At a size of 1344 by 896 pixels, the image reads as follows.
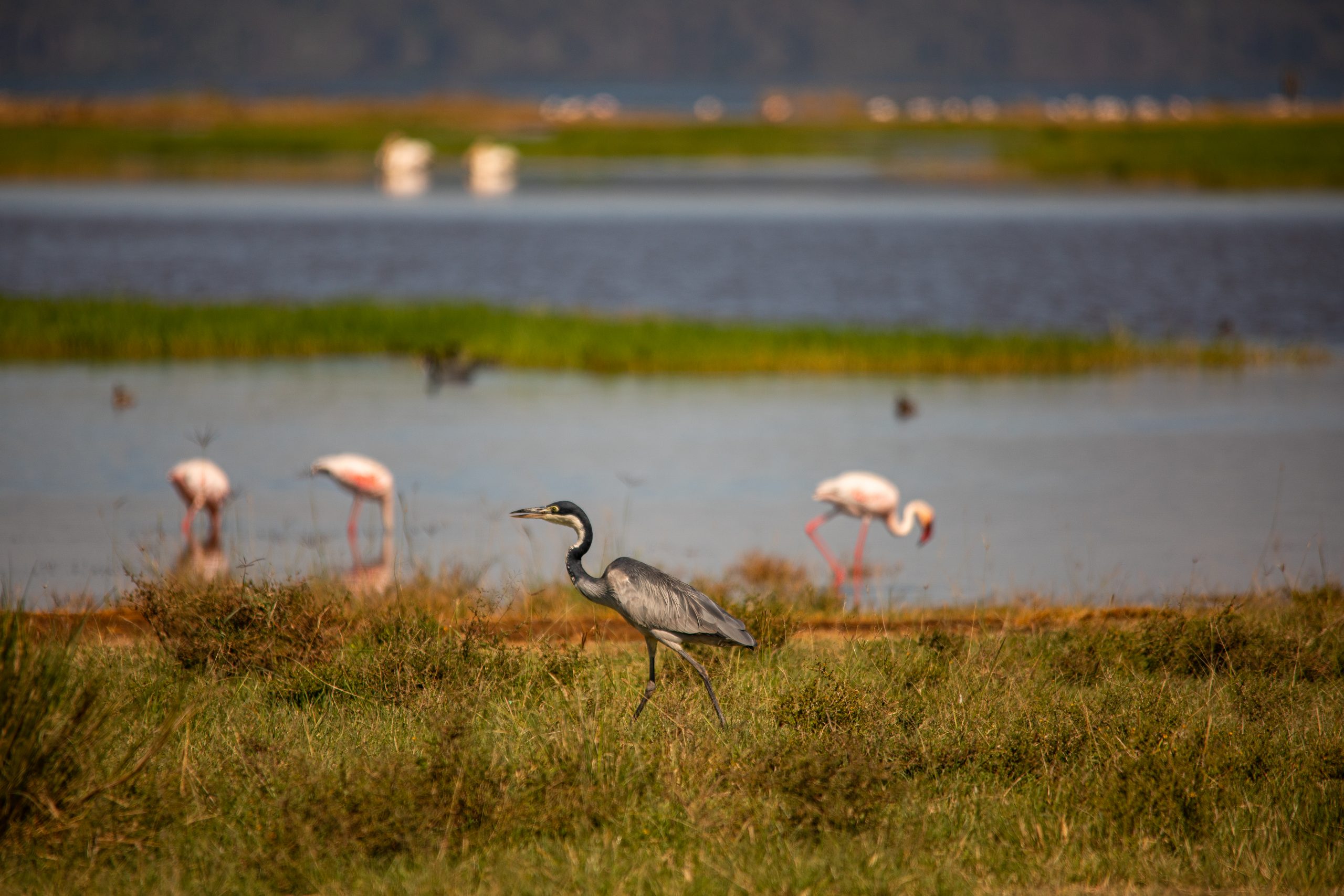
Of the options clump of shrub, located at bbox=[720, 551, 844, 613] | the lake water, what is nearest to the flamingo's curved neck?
clump of shrub, located at bbox=[720, 551, 844, 613]

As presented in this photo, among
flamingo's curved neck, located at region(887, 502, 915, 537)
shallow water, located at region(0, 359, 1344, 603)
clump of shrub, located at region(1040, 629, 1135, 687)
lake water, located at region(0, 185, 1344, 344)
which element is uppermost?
clump of shrub, located at region(1040, 629, 1135, 687)

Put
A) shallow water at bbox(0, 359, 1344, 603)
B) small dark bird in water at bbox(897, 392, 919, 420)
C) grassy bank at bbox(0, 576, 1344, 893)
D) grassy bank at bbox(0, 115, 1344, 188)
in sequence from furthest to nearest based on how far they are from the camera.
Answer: grassy bank at bbox(0, 115, 1344, 188), small dark bird in water at bbox(897, 392, 919, 420), shallow water at bbox(0, 359, 1344, 603), grassy bank at bbox(0, 576, 1344, 893)

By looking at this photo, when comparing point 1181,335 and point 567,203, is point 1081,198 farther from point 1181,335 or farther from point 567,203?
point 1181,335

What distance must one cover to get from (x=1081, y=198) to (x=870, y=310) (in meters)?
32.7

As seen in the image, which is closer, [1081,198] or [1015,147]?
[1081,198]

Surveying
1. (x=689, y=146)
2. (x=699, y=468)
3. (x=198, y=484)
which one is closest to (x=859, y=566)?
(x=699, y=468)

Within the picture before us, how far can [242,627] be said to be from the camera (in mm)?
8789

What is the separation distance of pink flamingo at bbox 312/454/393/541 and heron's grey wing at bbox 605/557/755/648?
6.46 m

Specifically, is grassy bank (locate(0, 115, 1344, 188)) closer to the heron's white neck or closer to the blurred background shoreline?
the blurred background shoreline

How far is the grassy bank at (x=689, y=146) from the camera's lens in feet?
212

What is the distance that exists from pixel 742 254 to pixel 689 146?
36043 mm

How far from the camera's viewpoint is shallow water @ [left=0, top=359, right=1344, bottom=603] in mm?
12953

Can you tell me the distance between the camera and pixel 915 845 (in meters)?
6.29

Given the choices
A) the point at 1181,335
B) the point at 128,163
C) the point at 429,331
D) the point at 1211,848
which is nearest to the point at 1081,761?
the point at 1211,848
